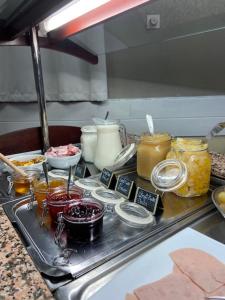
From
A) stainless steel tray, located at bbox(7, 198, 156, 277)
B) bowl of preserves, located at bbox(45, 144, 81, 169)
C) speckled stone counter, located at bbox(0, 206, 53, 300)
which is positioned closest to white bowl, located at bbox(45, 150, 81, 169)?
bowl of preserves, located at bbox(45, 144, 81, 169)

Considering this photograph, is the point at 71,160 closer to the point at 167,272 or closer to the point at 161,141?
the point at 161,141

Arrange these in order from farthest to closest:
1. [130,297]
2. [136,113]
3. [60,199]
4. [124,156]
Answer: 1. [136,113]
2. [124,156]
3. [60,199]
4. [130,297]

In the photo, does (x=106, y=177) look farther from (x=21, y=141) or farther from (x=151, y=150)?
(x=21, y=141)

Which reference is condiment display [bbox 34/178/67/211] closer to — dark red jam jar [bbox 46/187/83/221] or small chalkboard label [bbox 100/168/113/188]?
dark red jam jar [bbox 46/187/83/221]

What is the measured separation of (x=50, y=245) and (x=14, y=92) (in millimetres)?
1379

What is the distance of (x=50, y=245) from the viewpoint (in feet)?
1.78

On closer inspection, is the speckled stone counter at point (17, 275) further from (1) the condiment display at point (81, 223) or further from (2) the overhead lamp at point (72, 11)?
(2) the overhead lamp at point (72, 11)

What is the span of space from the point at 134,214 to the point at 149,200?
6 cm

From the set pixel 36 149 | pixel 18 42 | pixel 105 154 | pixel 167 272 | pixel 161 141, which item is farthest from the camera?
pixel 36 149

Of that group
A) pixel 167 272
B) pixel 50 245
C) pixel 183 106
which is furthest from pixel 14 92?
pixel 167 272

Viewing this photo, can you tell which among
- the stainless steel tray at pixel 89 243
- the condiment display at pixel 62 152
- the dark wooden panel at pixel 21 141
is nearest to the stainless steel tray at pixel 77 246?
the stainless steel tray at pixel 89 243

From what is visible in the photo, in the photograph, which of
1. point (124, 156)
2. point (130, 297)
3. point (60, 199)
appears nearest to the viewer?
point (130, 297)

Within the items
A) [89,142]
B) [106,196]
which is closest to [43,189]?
[106,196]

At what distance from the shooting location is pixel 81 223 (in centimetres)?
53
